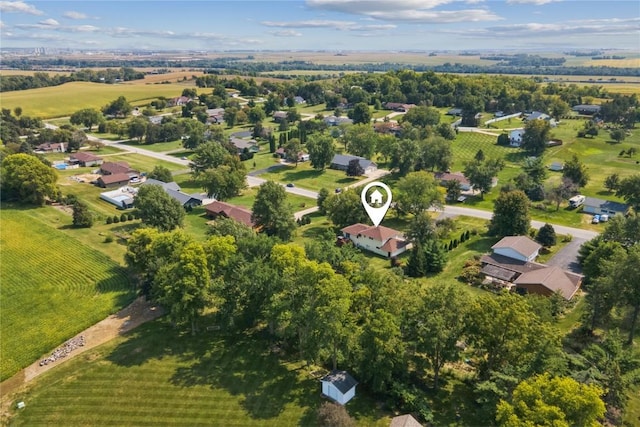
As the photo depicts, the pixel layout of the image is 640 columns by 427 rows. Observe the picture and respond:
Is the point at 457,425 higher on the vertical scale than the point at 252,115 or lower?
lower

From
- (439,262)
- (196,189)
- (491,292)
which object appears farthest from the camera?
(196,189)

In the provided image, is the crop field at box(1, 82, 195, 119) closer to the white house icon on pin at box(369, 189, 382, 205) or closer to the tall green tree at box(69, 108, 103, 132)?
the tall green tree at box(69, 108, 103, 132)

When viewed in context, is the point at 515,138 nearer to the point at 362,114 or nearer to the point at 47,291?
the point at 362,114

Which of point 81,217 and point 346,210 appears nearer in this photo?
point 346,210

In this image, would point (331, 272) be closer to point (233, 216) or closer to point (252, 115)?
point (233, 216)

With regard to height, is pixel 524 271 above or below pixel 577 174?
below

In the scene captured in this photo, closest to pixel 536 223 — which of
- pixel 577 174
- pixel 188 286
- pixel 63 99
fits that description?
pixel 577 174

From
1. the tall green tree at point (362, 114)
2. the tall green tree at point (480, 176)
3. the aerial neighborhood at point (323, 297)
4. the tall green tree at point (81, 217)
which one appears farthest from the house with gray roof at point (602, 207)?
the tall green tree at point (362, 114)

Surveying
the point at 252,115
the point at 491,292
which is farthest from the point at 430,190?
the point at 252,115
